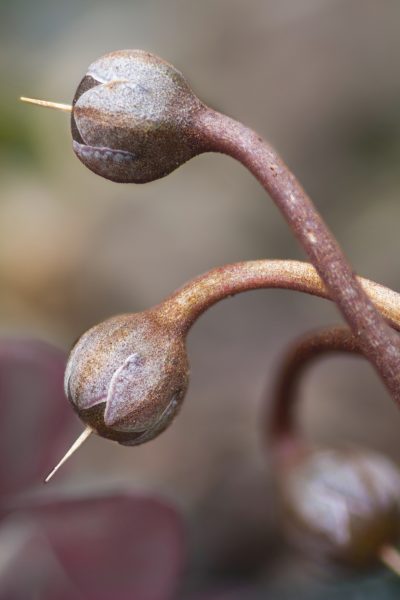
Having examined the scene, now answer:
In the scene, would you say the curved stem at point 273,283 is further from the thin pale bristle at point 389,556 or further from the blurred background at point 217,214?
the blurred background at point 217,214

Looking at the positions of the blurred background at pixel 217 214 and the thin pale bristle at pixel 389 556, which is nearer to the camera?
the thin pale bristle at pixel 389 556

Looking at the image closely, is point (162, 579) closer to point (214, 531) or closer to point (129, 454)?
point (214, 531)

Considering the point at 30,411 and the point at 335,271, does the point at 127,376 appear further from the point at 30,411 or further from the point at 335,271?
the point at 30,411

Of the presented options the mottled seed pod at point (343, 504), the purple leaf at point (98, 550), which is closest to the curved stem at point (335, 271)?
the mottled seed pod at point (343, 504)

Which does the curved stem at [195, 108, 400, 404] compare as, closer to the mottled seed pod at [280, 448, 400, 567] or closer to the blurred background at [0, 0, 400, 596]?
the mottled seed pod at [280, 448, 400, 567]

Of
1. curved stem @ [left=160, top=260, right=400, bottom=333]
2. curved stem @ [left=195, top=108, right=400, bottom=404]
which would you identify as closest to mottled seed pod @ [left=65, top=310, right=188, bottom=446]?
curved stem @ [left=160, top=260, right=400, bottom=333]

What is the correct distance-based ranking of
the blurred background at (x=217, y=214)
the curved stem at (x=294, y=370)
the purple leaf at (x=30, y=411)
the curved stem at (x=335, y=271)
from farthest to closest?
the blurred background at (x=217, y=214)
the purple leaf at (x=30, y=411)
the curved stem at (x=294, y=370)
the curved stem at (x=335, y=271)

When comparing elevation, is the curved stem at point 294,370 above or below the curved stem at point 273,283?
below

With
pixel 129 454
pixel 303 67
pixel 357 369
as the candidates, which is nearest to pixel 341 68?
pixel 303 67
